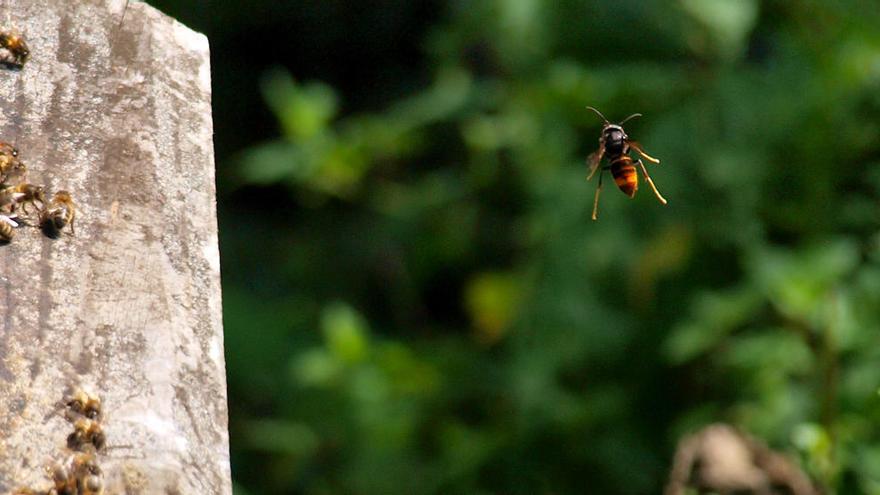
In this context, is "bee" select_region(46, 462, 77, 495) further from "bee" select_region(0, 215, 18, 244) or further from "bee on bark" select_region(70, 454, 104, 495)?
"bee" select_region(0, 215, 18, 244)

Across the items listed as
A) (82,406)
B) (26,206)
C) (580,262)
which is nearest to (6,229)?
(26,206)

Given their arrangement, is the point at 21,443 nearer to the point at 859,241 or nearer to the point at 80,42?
the point at 80,42

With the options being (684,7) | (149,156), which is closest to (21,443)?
(149,156)

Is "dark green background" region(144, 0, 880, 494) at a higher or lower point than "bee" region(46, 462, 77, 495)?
higher

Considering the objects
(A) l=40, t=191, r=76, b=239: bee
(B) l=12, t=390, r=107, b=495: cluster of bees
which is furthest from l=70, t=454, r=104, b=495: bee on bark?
(A) l=40, t=191, r=76, b=239: bee

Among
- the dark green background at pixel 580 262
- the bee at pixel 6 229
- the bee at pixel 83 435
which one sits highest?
the dark green background at pixel 580 262

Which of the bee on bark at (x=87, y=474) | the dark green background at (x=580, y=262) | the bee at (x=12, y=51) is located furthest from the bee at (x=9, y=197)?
the dark green background at (x=580, y=262)

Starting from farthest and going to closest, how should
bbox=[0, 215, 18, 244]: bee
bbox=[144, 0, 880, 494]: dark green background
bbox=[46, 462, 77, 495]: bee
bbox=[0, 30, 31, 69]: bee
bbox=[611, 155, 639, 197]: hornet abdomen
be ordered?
bbox=[144, 0, 880, 494]: dark green background, bbox=[611, 155, 639, 197]: hornet abdomen, bbox=[0, 30, 31, 69]: bee, bbox=[0, 215, 18, 244]: bee, bbox=[46, 462, 77, 495]: bee

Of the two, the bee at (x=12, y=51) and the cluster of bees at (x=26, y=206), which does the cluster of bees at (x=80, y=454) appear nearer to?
the cluster of bees at (x=26, y=206)

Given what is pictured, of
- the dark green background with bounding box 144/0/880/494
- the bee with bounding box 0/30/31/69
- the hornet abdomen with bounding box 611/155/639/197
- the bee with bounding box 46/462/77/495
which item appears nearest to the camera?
the bee with bounding box 46/462/77/495
